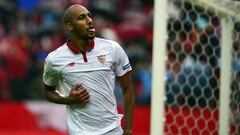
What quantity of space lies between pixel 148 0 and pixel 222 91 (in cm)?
558

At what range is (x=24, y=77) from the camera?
31.2 feet

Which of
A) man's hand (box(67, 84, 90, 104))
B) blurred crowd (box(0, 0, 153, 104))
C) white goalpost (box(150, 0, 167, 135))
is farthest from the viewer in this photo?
blurred crowd (box(0, 0, 153, 104))

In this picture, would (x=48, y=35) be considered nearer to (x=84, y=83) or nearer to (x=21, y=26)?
(x=21, y=26)

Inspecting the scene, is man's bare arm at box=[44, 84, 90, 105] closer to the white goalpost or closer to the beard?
the beard

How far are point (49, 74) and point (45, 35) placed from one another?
Result: 19.1 feet

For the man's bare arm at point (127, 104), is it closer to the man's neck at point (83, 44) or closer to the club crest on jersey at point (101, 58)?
the club crest on jersey at point (101, 58)

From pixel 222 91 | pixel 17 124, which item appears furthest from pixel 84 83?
pixel 17 124

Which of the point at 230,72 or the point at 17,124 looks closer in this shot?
A: the point at 230,72

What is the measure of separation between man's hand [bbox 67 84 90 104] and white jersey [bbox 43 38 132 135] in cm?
4

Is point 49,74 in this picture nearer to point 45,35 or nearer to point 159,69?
point 159,69

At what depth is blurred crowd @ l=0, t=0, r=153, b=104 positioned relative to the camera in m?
9.39

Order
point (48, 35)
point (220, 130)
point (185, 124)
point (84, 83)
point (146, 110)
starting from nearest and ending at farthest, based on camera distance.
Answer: point (84, 83) → point (220, 130) → point (185, 124) → point (146, 110) → point (48, 35)

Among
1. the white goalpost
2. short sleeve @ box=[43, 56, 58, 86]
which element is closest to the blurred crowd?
the white goalpost

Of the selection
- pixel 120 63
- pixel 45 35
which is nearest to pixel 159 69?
pixel 120 63
